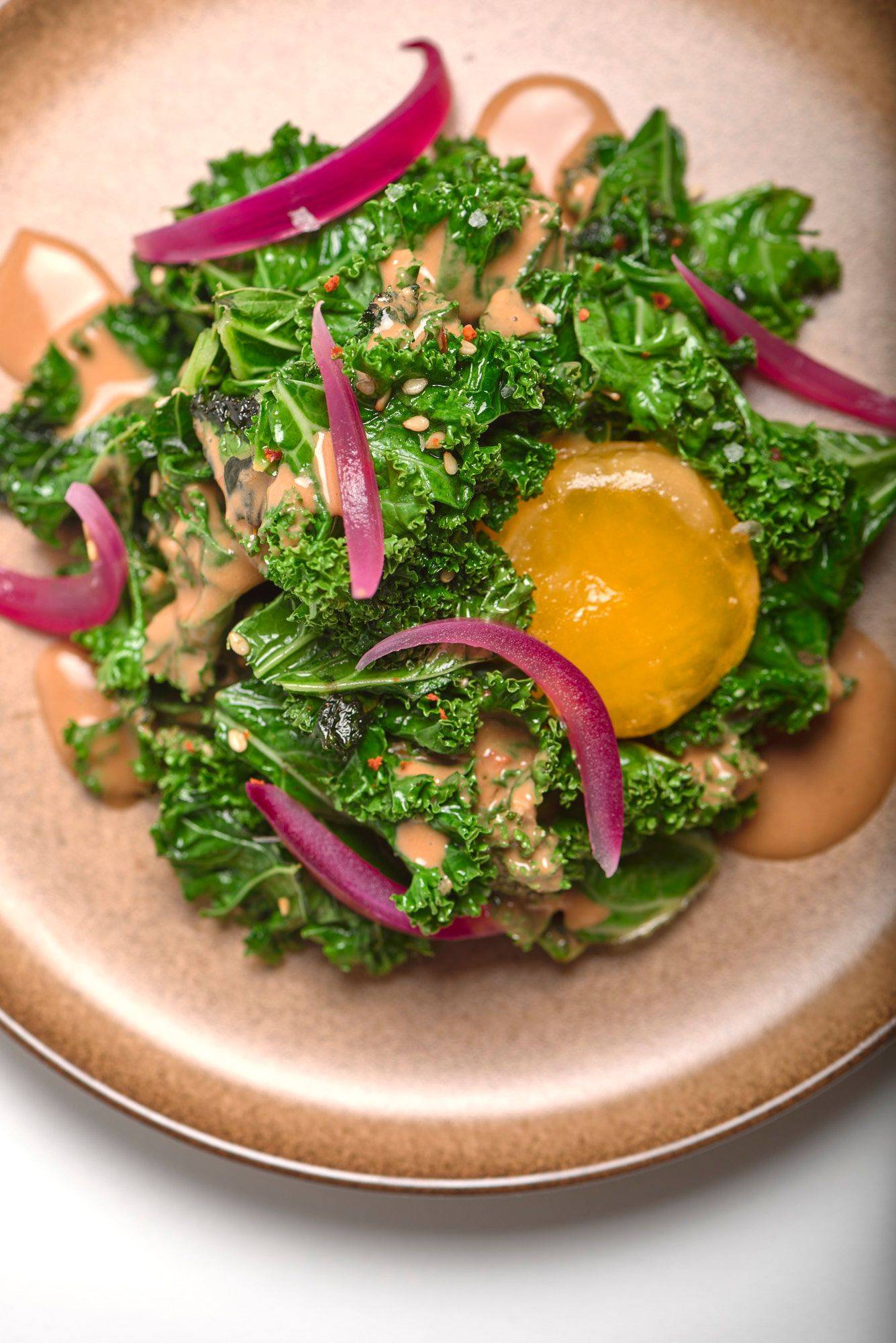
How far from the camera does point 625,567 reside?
3.04 m

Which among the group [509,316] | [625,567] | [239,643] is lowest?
[239,643]

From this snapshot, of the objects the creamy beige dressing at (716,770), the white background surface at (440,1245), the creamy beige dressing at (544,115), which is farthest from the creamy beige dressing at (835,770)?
the creamy beige dressing at (544,115)

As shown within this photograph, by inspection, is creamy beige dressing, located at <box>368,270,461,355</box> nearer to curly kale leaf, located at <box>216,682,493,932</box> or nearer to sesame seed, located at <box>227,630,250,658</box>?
sesame seed, located at <box>227,630,250,658</box>

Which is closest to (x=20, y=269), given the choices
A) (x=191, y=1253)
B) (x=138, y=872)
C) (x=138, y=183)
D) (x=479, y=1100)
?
(x=138, y=183)

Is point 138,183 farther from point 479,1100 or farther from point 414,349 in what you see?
point 479,1100

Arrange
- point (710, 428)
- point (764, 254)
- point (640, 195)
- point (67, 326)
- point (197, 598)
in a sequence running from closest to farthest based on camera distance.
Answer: point (710, 428) → point (197, 598) → point (640, 195) → point (764, 254) → point (67, 326)

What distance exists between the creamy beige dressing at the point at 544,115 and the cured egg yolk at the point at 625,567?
141 centimetres

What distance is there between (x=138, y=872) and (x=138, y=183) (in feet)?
8.20

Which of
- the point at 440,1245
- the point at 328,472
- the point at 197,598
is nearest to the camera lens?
the point at 328,472

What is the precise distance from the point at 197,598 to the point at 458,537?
2.99ft

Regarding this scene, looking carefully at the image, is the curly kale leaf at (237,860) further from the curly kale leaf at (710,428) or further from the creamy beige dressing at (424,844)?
the curly kale leaf at (710,428)

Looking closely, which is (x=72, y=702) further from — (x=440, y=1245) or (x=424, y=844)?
(x=440, y=1245)

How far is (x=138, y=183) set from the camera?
3713 millimetres

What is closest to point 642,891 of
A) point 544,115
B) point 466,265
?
point 466,265
